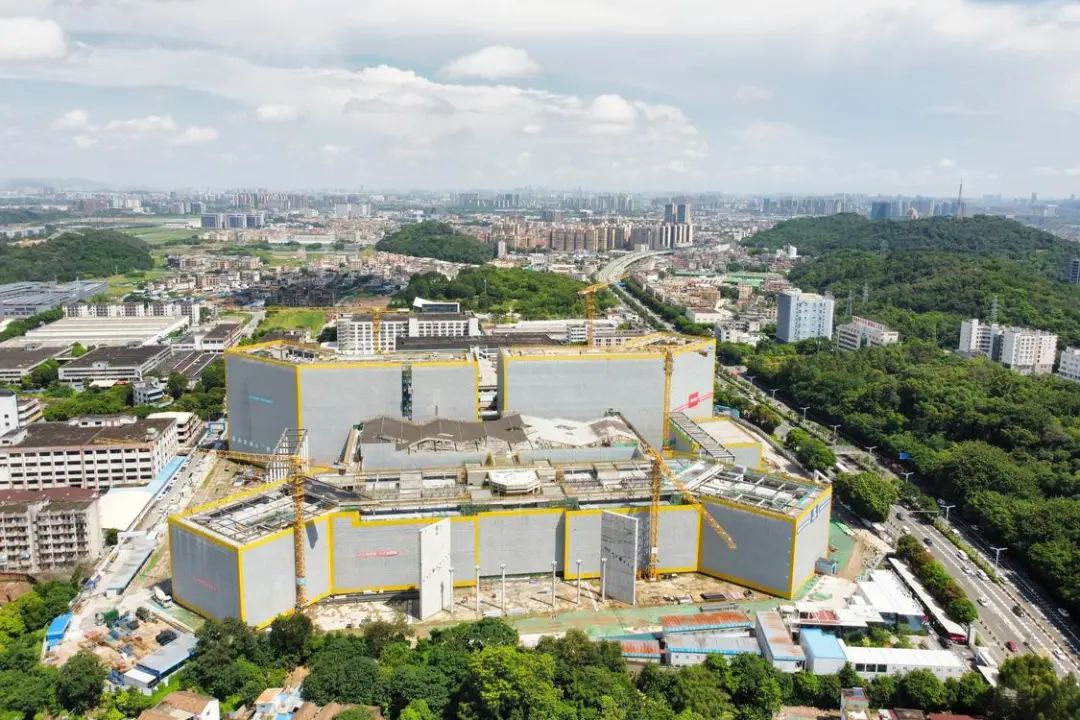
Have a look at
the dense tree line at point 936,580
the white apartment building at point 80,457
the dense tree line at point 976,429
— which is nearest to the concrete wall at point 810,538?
the dense tree line at point 936,580

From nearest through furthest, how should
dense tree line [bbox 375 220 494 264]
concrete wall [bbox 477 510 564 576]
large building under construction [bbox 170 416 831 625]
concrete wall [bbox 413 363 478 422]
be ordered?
large building under construction [bbox 170 416 831 625]
concrete wall [bbox 477 510 564 576]
concrete wall [bbox 413 363 478 422]
dense tree line [bbox 375 220 494 264]

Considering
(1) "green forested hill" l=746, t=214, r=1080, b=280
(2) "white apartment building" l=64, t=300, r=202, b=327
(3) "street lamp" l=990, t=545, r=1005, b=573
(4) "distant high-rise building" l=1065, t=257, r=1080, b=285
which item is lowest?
(3) "street lamp" l=990, t=545, r=1005, b=573

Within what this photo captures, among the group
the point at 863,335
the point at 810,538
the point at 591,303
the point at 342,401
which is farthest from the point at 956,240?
the point at 342,401

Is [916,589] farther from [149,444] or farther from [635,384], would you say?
[149,444]

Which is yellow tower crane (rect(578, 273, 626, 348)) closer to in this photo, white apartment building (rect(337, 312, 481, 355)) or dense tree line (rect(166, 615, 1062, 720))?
white apartment building (rect(337, 312, 481, 355))

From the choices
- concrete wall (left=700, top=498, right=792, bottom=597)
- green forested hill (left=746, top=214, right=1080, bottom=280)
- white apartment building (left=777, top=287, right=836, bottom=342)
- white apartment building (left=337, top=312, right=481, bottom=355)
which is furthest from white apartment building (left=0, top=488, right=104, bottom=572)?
green forested hill (left=746, top=214, right=1080, bottom=280)

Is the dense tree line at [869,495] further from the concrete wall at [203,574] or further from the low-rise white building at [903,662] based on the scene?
the concrete wall at [203,574]
